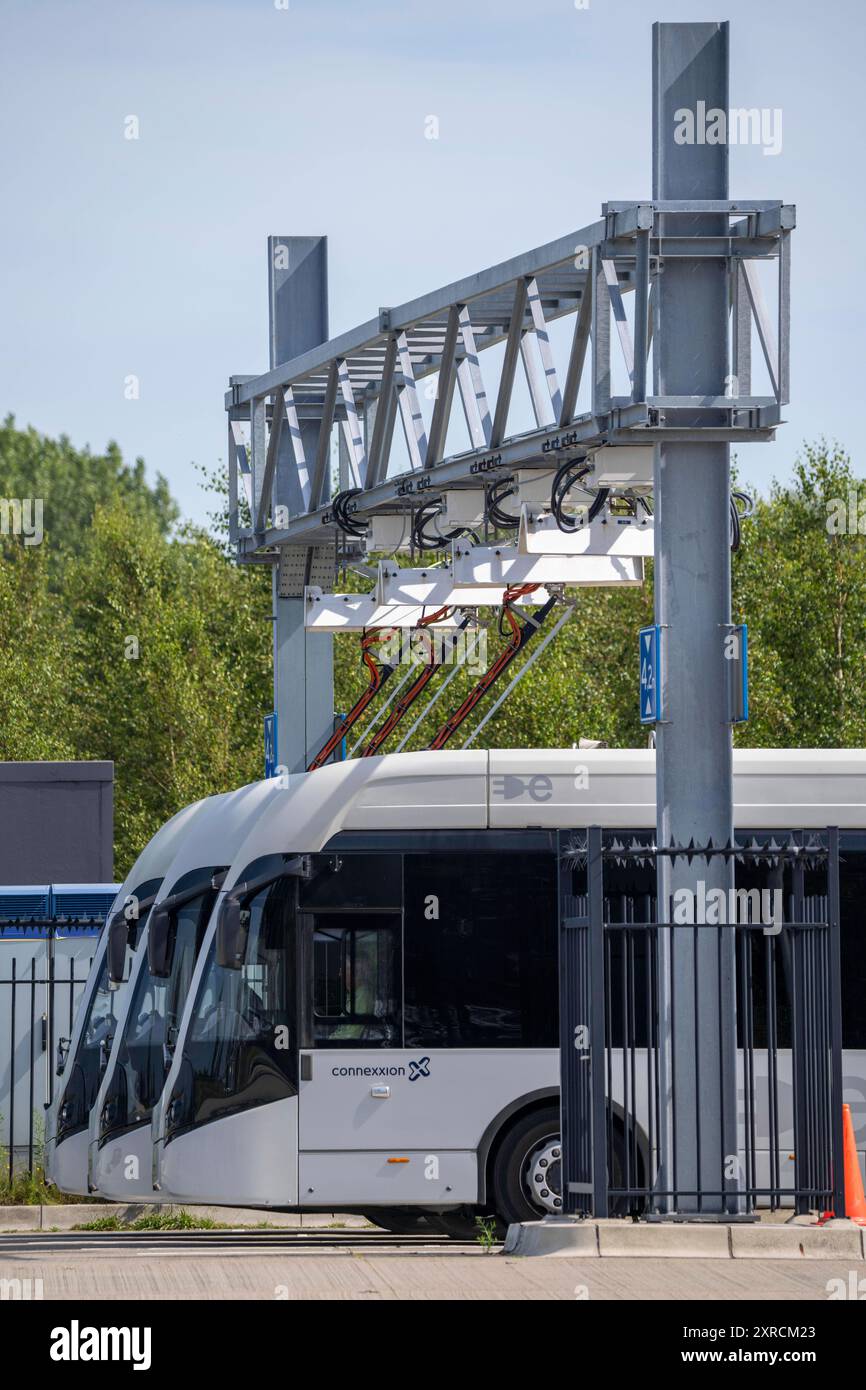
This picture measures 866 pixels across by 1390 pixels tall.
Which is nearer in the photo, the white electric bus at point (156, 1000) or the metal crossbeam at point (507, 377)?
the metal crossbeam at point (507, 377)

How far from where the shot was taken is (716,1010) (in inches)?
485

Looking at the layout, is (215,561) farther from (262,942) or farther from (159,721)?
(262,942)

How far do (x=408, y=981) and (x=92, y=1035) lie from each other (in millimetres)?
3506

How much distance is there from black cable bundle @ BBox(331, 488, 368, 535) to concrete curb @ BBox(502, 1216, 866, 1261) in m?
8.18

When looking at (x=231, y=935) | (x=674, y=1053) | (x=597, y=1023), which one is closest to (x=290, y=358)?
(x=231, y=935)

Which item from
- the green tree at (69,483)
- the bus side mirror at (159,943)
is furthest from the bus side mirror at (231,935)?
the green tree at (69,483)

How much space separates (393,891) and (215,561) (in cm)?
3355

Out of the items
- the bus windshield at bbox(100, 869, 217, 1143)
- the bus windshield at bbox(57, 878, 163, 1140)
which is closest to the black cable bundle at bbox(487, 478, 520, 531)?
the bus windshield at bbox(100, 869, 217, 1143)

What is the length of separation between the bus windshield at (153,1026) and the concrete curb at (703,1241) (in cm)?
494

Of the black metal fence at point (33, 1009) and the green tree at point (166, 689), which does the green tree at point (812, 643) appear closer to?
the green tree at point (166, 689)

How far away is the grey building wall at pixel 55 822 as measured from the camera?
24172mm

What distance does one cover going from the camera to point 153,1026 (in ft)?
53.3

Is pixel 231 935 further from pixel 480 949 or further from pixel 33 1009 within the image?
pixel 33 1009

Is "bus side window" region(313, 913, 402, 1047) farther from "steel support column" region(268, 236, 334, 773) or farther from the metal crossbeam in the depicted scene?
"steel support column" region(268, 236, 334, 773)
